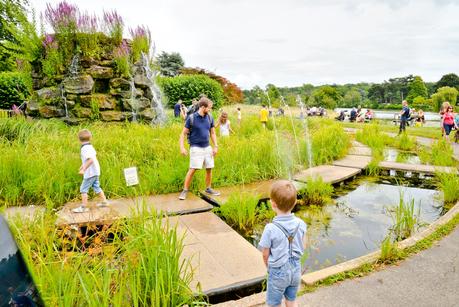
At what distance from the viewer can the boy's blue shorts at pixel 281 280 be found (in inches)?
93.7

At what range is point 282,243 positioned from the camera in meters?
2.34

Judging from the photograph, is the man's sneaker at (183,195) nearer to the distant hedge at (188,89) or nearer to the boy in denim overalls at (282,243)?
the boy in denim overalls at (282,243)

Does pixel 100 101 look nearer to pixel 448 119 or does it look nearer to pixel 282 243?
pixel 282 243

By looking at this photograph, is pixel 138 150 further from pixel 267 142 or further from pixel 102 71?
pixel 102 71

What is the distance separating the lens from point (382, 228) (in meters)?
4.80

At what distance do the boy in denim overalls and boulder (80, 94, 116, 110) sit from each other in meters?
8.58

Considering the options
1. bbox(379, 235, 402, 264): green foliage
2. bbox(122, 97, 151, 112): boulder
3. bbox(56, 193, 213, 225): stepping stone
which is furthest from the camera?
bbox(122, 97, 151, 112): boulder

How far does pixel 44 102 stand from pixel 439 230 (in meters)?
9.63

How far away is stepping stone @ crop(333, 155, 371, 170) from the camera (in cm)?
823

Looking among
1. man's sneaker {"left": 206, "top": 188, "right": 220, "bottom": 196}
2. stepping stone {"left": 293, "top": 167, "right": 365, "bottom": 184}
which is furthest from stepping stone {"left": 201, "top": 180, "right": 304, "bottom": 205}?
stepping stone {"left": 293, "top": 167, "right": 365, "bottom": 184}

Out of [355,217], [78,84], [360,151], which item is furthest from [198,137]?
[360,151]

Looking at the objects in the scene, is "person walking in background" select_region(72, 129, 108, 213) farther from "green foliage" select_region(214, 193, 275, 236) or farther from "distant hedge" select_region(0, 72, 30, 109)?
"distant hedge" select_region(0, 72, 30, 109)

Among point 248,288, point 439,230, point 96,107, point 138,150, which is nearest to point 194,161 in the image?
point 138,150

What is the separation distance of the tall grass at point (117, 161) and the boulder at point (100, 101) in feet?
2.91
